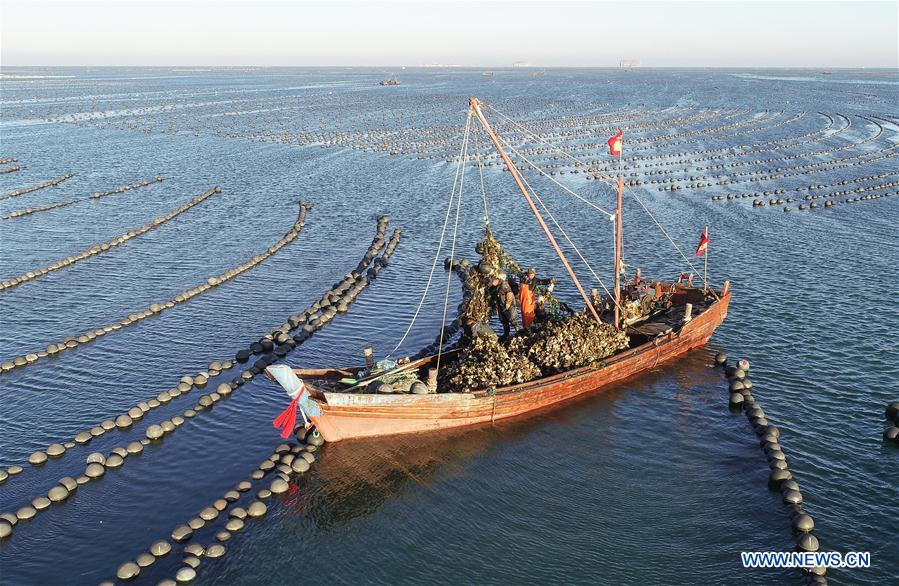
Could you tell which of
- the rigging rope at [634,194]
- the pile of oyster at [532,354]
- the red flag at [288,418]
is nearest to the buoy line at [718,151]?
the rigging rope at [634,194]

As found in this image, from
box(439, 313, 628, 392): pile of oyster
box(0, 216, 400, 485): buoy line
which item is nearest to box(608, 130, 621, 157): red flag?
box(439, 313, 628, 392): pile of oyster

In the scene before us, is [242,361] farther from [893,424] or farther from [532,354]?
[893,424]

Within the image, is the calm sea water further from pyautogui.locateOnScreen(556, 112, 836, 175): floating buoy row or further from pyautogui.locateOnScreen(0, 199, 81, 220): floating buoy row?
pyautogui.locateOnScreen(556, 112, 836, 175): floating buoy row

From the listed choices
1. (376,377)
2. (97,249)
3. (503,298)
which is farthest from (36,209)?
(503,298)

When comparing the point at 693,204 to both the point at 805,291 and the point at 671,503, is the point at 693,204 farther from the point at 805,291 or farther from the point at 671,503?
the point at 671,503

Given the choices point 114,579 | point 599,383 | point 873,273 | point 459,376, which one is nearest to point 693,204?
point 873,273

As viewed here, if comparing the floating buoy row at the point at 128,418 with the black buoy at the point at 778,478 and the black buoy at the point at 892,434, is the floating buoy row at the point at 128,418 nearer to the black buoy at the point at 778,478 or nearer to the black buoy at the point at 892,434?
the black buoy at the point at 778,478
